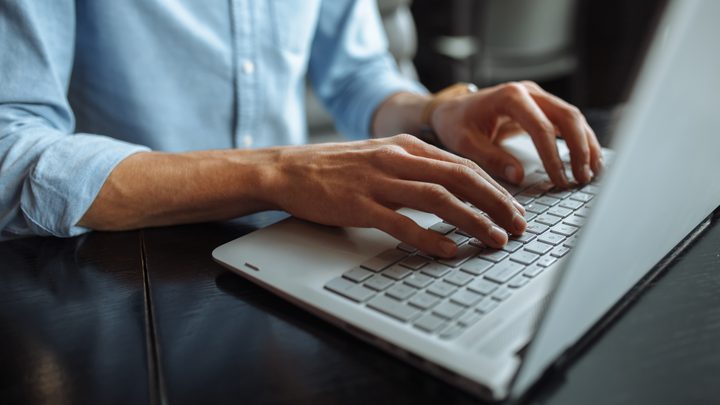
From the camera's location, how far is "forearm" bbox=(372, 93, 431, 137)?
2.82ft

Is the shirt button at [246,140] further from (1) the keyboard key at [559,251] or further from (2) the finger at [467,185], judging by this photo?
(1) the keyboard key at [559,251]

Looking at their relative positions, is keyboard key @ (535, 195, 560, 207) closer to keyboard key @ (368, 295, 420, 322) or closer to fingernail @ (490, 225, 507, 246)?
fingernail @ (490, 225, 507, 246)

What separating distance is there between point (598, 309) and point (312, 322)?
181mm

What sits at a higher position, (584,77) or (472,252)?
(472,252)

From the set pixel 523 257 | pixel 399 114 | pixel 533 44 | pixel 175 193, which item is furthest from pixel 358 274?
pixel 533 44

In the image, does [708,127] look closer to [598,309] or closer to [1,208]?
[598,309]

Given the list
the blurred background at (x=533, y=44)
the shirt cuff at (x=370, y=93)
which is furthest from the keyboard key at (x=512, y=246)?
the blurred background at (x=533, y=44)

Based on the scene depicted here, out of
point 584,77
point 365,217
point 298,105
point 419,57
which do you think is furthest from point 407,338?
point 584,77

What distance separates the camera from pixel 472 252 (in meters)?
0.47

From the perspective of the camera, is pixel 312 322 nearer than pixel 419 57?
Yes

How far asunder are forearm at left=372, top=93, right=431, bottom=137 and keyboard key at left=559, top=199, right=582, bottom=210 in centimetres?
30

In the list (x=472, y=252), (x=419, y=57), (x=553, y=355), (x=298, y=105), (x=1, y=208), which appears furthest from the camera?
(x=419, y=57)

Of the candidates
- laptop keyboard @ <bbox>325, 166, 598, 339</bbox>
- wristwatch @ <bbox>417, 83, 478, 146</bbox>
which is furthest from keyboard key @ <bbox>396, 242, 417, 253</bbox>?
wristwatch @ <bbox>417, 83, 478, 146</bbox>

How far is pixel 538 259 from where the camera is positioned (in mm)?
460
